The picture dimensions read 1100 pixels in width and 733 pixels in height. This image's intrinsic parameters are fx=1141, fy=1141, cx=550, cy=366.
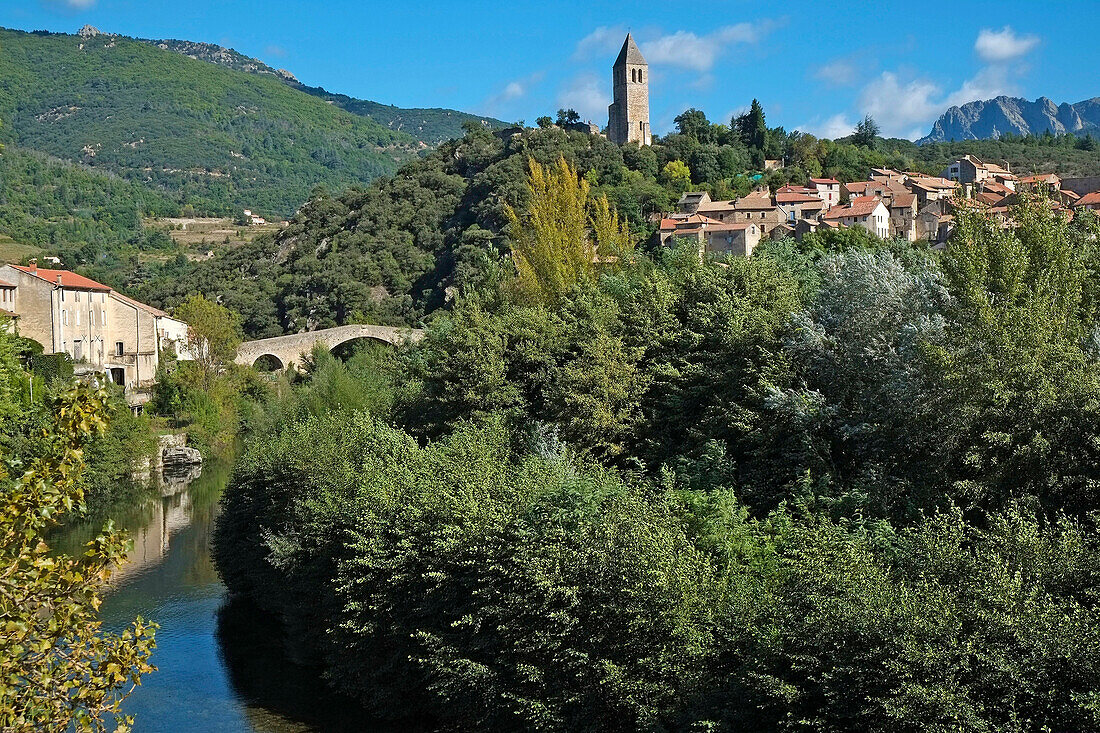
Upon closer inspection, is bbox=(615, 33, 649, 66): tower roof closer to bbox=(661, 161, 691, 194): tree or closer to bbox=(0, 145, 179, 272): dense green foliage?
bbox=(661, 161, 691, 194): tree

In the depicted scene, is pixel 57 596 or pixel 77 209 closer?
pixel 57 596

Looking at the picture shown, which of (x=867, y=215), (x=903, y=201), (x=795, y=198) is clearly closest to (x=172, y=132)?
(x=795, y=198)

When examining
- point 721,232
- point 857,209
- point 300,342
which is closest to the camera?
point 300,342

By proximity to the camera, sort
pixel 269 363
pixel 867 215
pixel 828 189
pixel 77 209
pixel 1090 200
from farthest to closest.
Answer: pixel 77 209, pixel 828 189, pixel 867 215, pixel 269 363, pixel 1090 200

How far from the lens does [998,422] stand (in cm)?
1502

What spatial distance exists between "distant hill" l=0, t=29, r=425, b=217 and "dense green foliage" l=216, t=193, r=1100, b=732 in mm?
131526

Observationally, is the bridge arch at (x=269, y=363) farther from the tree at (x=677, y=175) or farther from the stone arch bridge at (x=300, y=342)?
the tree at (x=677, y=175)

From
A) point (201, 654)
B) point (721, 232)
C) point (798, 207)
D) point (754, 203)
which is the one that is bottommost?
point (201, 654)

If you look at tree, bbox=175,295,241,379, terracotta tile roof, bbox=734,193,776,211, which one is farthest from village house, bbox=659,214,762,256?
tree, bbox=175,295,241,379

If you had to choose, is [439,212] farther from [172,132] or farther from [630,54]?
[172,132]

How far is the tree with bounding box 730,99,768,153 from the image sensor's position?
3580 inches

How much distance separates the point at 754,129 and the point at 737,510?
79.2 metres

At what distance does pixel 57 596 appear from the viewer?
18.9 ft

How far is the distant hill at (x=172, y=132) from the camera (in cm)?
16188
